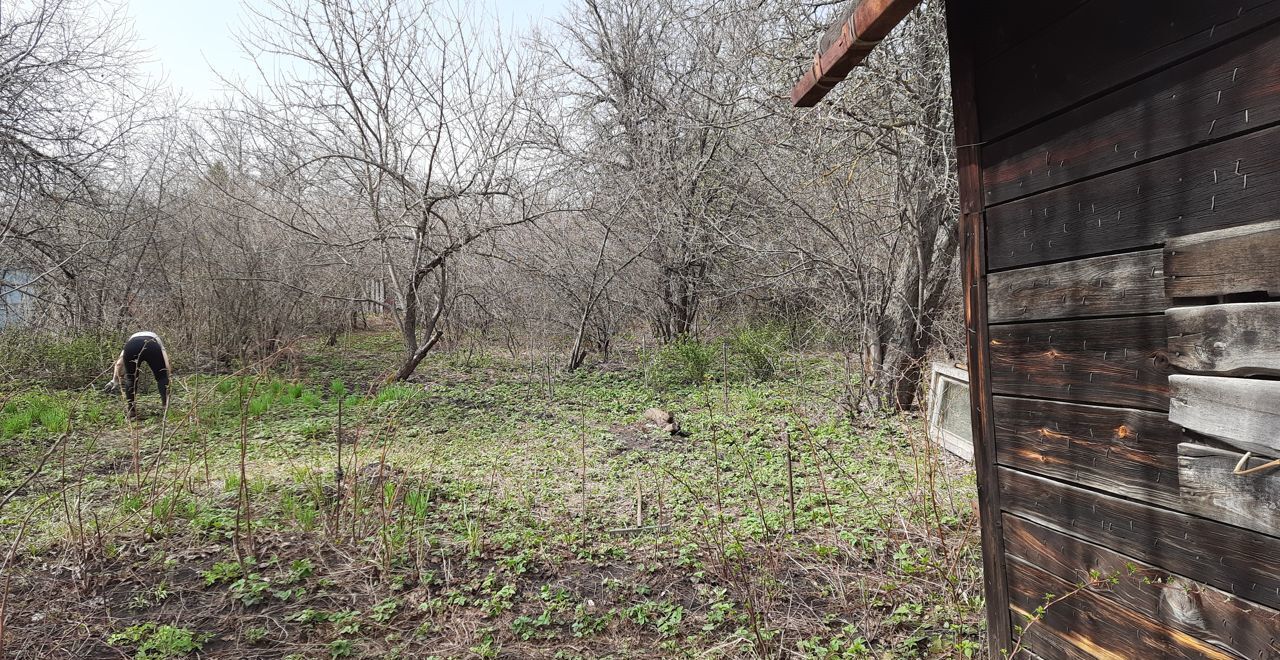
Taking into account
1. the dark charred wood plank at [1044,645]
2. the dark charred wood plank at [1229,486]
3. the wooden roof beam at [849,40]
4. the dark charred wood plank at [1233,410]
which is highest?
the wooden roof beam at [849,40]

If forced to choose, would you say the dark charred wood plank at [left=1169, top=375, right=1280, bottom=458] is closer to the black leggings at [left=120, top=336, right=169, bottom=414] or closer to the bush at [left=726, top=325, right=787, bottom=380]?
the bush at [left=726, top=325, right=787, bottom=380]

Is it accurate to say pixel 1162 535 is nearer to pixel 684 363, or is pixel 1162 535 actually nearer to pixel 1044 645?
pixel 1044 645

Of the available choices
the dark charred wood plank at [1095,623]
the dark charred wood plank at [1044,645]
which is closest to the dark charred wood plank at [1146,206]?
the dark charred wood plank at [1095,623]

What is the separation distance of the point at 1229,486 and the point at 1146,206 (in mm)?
639

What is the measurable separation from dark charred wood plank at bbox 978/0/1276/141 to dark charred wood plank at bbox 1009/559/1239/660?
1298 mm

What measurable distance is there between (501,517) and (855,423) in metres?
3.94

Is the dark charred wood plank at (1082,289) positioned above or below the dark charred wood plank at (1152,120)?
below

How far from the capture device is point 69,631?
2869 millimetres

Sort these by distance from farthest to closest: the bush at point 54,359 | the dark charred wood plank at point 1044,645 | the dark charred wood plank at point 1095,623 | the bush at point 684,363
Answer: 1. the bush at point 684,363
2. the bush at point 54,359
3. the dark charred wood plank at point 1044,645
4. the dark charred wood plank at point 1095,623

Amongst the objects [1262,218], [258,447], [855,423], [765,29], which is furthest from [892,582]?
[258,447]

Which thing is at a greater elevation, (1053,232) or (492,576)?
(1053,232)

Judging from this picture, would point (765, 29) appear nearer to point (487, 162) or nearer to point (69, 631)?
point (487, 162)

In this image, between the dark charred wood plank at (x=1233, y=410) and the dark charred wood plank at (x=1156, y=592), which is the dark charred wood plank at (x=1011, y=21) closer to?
the dark charred wood plank at (x=1233, y=410)

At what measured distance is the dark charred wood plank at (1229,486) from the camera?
1287mm
